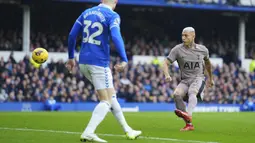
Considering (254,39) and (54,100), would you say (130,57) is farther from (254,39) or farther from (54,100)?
(254,39)

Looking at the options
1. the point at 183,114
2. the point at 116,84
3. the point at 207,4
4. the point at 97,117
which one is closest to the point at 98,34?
the point at 97,117

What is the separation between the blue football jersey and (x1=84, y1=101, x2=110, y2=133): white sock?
2.26 ft

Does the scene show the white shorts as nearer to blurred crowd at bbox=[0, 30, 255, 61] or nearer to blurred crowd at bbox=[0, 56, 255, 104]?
blurred crowd at bbox=[0, 56, 255, 104]

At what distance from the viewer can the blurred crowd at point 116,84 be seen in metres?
31.3

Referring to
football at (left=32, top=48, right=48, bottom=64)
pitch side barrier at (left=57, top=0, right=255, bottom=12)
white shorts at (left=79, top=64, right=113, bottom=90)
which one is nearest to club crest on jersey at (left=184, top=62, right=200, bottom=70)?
football at (left=32, top=48, right=48, bottom=64)

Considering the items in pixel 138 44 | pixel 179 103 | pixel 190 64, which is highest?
pixel 138 44

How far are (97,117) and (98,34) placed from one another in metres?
1.36

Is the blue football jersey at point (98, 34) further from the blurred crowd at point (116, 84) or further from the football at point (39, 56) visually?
the blurred crowd at point (116, 84)

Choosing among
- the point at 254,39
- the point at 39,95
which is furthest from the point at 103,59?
the point at 254,39

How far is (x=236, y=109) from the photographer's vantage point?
1473 inches

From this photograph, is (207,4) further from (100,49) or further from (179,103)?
(100,49)

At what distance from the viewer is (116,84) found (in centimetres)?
3462

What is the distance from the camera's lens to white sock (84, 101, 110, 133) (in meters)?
10.9

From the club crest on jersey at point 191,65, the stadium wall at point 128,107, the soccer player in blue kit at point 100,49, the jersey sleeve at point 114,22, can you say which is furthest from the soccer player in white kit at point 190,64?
the stadium wall at point 128,107
